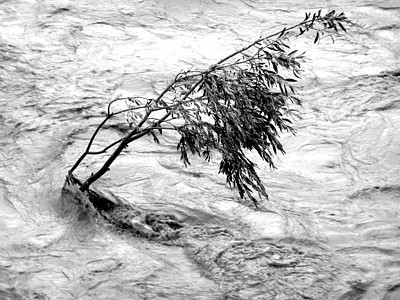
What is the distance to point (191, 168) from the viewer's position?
4.38m

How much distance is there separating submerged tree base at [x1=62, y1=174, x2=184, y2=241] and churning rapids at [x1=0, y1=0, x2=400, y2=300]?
2.0 inches

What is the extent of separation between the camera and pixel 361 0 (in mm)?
6414

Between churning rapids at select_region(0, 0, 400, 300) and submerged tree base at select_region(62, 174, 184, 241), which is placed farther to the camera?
submerged tree base at select_region(62, 174, 184, 241)

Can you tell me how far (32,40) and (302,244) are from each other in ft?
A: 8.76

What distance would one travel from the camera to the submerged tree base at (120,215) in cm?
382

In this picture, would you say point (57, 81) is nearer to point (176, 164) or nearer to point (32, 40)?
point (32, 40)

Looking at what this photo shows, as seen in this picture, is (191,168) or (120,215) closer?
(120,215)

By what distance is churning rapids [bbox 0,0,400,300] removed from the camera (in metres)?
3.49

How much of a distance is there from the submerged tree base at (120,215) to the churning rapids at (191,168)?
2.0 inches

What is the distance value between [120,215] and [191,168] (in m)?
0.60

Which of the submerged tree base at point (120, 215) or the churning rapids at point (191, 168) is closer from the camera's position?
the churning rapids at point (191, 168)

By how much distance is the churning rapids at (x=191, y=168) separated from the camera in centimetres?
349

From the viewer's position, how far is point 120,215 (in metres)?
3.92

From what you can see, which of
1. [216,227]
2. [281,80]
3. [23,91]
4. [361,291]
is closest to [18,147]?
[23,91]
